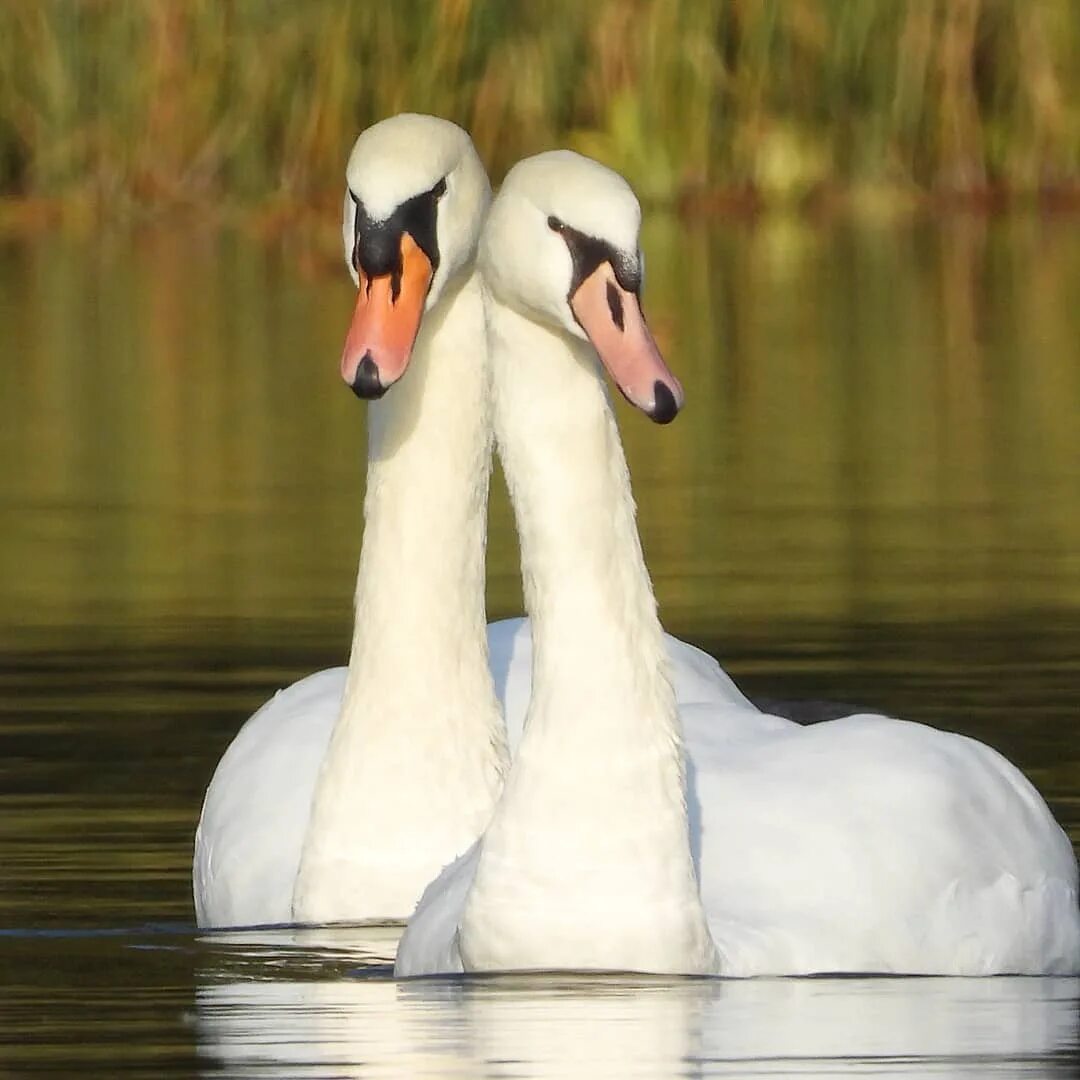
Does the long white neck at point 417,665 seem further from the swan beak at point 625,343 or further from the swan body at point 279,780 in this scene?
Result: the swan beak at point 625,343

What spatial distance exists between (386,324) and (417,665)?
102cm

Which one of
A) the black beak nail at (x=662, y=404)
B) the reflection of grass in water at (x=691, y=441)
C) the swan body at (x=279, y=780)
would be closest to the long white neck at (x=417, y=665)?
the swan body at (x=279, y=780)

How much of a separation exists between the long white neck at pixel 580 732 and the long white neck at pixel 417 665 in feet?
3.13

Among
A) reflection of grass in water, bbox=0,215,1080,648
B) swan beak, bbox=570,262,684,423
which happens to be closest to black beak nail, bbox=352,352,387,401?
swan beak, bbox=570,262,684,423

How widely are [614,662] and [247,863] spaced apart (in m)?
1.31

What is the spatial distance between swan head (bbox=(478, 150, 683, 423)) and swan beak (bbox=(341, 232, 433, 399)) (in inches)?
11.5

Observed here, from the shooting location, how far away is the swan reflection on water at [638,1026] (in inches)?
212

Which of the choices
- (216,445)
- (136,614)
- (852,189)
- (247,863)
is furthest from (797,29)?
(247,863)

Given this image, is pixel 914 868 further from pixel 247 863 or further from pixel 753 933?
pixel 247 863

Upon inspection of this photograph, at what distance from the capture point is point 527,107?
78.7 feet

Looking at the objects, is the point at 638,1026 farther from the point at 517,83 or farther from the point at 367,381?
the point at 517,83

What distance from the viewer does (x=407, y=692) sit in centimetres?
719

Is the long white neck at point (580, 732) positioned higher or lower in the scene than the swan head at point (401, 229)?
lower

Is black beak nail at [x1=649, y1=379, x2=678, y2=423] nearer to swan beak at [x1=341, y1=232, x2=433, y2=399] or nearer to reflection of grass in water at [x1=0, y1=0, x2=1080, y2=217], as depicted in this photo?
swan beak at [x1=341, y1=232, x2=433, y2=399]
